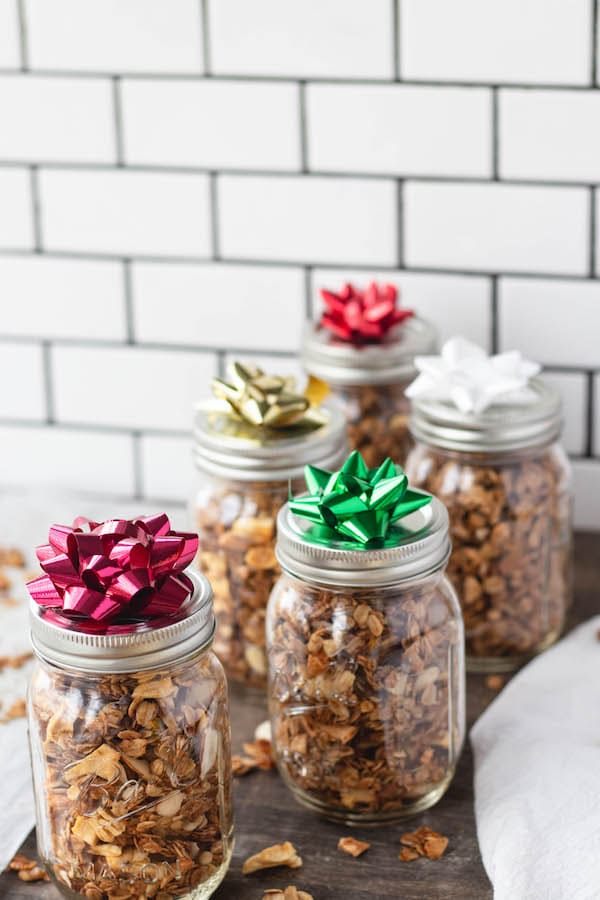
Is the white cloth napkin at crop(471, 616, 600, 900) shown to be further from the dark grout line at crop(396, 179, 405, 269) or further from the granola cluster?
the dark grout line at crop(396, 179, 405, 269)

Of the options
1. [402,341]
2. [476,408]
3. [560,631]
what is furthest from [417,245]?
[560,631]

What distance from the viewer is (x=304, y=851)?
0.78 metres

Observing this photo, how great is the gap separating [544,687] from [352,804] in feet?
0.68

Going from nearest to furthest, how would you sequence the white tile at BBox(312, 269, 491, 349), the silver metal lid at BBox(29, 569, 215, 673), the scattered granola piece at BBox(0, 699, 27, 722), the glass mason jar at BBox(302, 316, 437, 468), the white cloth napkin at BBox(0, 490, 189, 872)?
the silver metal lid at BBox(29, 569, 215, 673)
the white cloth napkin at BBox(0, 490, 189, 872)
the scattered granola piece at BBox(0, 699, 27, 722)
the glass mason jar at BBox(302, 316, 437, 468)
the white tile at BBox(312, 269, 491, 349)

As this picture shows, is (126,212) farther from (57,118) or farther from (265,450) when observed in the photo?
(265,450)

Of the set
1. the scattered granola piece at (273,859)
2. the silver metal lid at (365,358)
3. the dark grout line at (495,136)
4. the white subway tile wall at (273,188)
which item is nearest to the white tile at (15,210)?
the white subway tile wall at (273,188)

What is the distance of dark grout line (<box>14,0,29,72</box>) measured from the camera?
3.71ft

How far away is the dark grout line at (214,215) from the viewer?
1.14m

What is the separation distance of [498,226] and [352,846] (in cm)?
56

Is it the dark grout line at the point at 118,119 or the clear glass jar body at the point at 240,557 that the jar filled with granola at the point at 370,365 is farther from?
the dark grout line at the point at 118,119

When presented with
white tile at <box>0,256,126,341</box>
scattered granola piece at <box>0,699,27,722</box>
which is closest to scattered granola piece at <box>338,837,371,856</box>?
scattered granola piece at <box>0,699,27,722</box>

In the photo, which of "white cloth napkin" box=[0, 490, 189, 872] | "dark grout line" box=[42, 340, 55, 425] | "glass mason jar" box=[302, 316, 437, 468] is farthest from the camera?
"dark grout line" box=[42, 340, 55, 425]

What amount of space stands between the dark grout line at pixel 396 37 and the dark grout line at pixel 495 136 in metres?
0.08

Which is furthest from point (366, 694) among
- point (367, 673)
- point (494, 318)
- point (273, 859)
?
point (494, 318)
